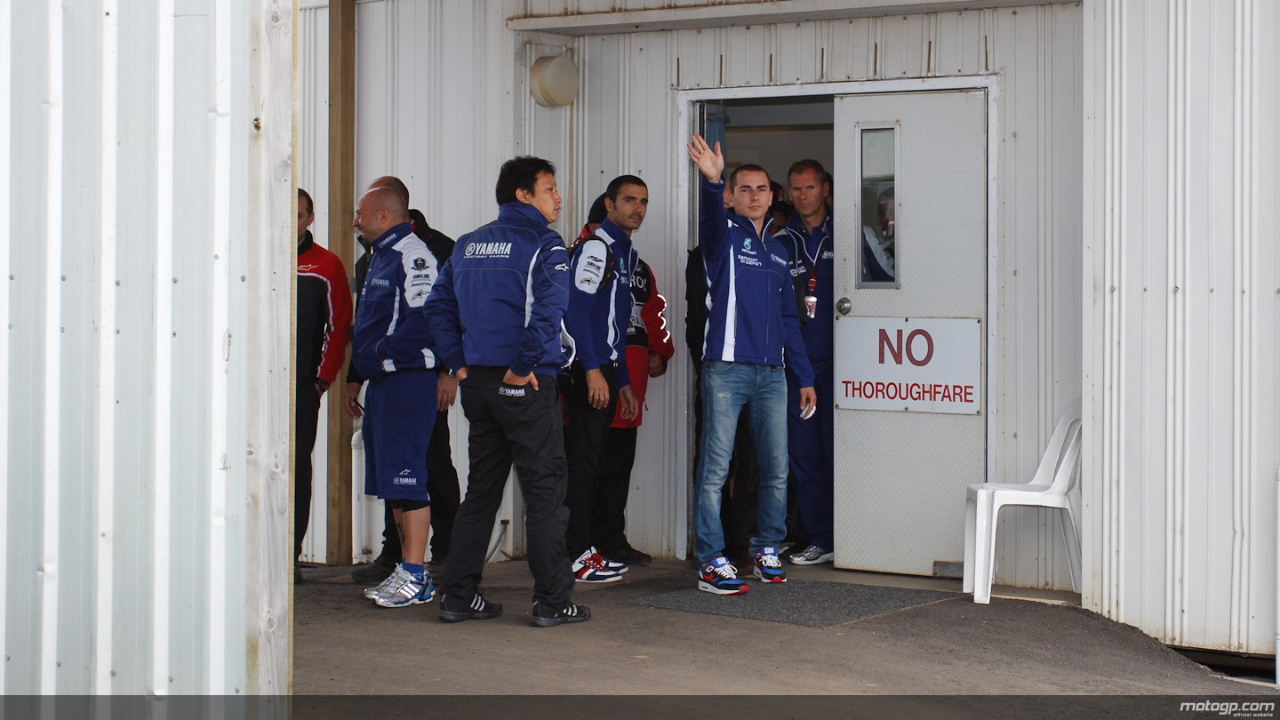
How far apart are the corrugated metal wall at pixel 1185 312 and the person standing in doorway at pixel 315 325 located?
132 inches

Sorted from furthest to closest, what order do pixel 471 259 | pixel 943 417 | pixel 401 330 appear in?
pixel 943 417 → pixel 401 330 → pixel 471 259

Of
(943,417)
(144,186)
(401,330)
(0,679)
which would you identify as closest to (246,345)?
(144,186)

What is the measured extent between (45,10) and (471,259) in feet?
7.69

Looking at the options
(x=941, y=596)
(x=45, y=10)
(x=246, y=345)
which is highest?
(x=45, y=10)

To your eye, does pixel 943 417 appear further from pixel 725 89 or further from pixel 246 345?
pixel 246 345

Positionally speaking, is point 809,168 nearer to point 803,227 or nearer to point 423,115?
point 803,227

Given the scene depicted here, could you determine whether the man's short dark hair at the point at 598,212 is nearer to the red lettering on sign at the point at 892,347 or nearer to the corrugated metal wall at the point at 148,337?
the red lettering on sign at the point at 892,347

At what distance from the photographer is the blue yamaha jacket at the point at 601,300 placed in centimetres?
636

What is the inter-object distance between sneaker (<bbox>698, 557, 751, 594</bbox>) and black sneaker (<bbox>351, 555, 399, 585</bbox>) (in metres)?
1.52

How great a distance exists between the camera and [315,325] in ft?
21.9

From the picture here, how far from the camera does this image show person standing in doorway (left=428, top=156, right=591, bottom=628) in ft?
18.0

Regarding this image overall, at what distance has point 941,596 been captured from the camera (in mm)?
6457
